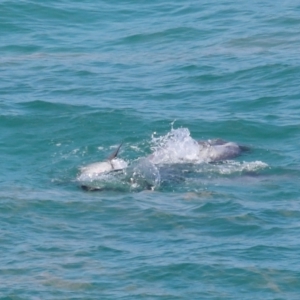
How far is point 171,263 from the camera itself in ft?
35.3

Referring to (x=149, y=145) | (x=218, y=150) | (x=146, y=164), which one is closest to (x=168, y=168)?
(x=146, y=164)

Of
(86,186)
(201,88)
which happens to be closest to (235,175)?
(86,186)

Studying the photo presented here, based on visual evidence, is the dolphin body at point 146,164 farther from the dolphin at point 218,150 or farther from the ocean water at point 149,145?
the ocean water at point 149,145

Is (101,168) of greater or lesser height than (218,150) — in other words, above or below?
below

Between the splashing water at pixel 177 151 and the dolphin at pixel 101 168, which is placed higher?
the splashing water at pixel 177 151

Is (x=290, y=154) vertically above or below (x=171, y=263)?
above

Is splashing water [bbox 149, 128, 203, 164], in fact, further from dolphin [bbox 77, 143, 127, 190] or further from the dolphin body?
dolphin [bbox 77, 143, 127, 190]

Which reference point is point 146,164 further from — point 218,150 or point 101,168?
point 218,150

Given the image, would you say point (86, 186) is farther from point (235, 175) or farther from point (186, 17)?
point (186, 17)

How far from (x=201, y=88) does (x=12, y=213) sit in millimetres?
6615

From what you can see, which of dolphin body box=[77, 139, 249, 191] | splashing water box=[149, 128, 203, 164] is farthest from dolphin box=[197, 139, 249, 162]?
splashing water box=[149, 128, 203, 164]

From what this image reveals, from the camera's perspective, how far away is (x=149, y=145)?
50.1 feet

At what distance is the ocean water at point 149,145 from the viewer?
1071 centimetres

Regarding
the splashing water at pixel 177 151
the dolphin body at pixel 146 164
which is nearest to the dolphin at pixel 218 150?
the dolphin body at pixel 146 164
